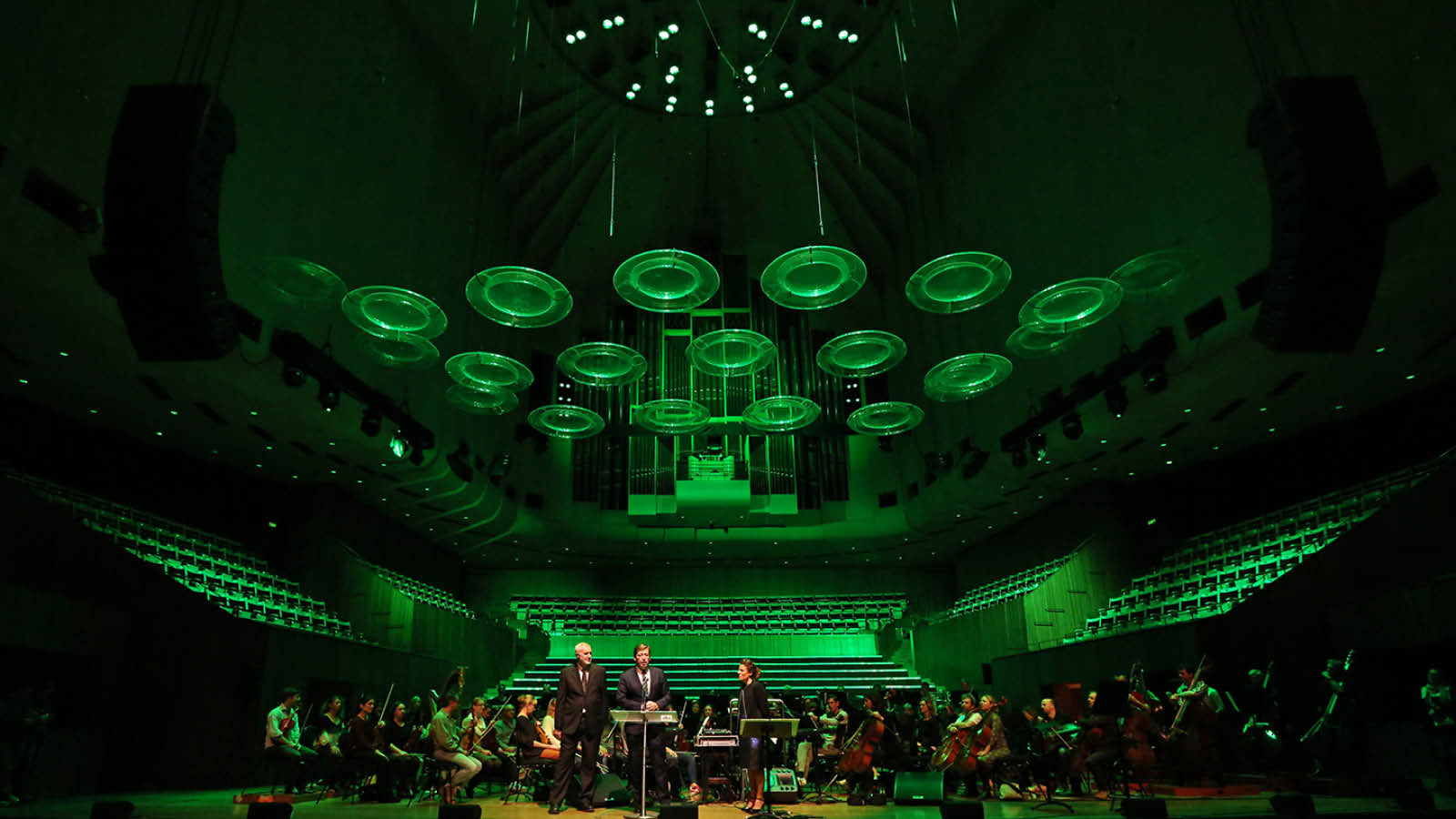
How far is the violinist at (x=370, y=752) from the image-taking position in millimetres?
8375

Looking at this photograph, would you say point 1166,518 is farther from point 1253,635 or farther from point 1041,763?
point 1041,763

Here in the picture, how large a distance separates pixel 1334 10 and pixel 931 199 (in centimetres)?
871

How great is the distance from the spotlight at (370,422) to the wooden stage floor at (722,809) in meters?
5.43

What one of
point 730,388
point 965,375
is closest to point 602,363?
point 965,375

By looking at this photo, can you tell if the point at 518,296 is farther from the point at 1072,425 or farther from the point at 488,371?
the point at 1072,425

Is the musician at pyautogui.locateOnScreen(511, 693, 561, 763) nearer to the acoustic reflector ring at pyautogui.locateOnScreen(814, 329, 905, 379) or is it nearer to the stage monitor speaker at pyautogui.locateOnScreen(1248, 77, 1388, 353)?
the acoustic reflector ring at pyautogui.locateOnScreen(814, 329, 905, 379)

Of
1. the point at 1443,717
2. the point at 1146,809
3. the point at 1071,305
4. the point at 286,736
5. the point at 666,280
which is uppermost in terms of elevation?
the point at 666,280

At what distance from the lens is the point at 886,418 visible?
10.6 metres

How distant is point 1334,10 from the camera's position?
25.6 ft

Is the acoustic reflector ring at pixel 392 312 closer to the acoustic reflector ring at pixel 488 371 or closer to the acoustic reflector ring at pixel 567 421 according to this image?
the acoustic reflector ring at pixel 488 371

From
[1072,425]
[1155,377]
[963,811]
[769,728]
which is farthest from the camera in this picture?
[1072,425]

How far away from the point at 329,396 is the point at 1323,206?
449 inches

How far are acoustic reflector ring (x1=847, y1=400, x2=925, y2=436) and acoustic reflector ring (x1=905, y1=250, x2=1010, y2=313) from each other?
8.98ft

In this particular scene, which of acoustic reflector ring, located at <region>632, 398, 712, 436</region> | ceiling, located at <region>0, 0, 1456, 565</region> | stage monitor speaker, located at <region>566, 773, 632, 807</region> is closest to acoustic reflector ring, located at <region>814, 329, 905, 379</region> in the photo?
acoustic reflector ring, located at <region>632, 398, 712, 436</region>
